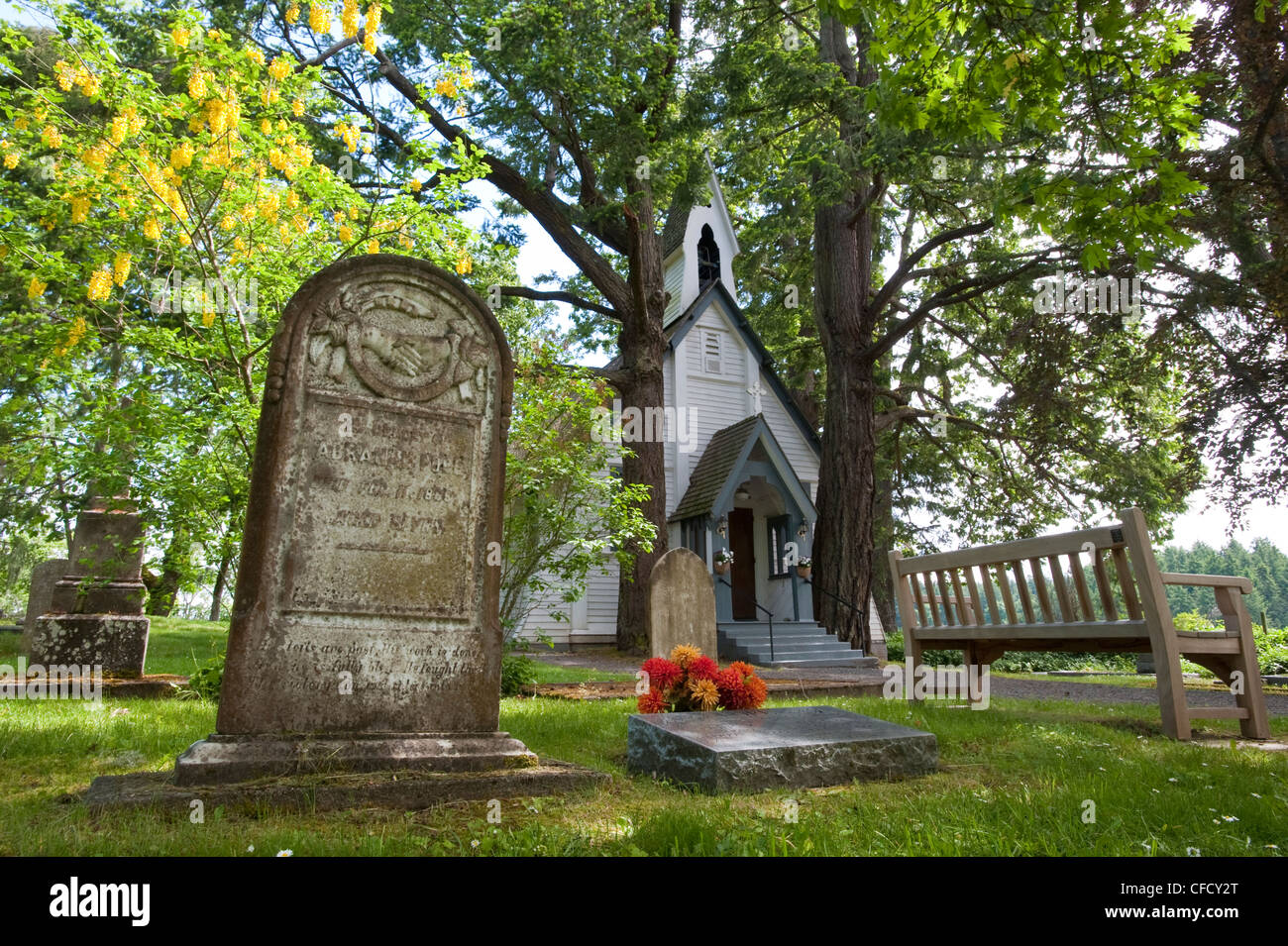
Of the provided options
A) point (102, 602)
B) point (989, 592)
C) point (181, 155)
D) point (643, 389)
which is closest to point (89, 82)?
point (181, 155)

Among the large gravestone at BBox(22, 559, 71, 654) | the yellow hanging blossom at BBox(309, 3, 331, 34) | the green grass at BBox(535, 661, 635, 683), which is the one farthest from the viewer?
the large gravestone at BBox(22, 559, 71, 654)

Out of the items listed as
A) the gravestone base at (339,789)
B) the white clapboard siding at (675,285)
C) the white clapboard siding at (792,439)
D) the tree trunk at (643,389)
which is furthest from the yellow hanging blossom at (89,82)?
the white clapboard siding at (792,439)

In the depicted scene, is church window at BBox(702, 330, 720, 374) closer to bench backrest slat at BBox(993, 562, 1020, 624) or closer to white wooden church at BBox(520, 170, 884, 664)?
white wooden church at BBox(520, 170, 884, 664)

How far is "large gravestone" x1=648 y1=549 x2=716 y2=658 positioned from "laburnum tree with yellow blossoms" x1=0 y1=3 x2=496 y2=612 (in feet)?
13.4

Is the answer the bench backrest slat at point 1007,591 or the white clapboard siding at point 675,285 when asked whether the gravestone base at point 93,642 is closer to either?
the bench backrest slat at point 1007,591

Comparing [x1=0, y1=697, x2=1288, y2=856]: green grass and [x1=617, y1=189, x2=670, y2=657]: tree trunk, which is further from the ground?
[x1=617, y1=189, x2=670, y2=657]: tree trunk

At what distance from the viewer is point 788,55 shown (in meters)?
13.4

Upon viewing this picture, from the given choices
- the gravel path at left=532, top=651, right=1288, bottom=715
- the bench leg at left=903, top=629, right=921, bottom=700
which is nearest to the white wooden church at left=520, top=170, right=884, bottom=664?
the gravel path at left=532, top=651, right=1288, bottom=715

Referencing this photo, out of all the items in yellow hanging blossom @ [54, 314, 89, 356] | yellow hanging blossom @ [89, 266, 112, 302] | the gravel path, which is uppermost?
yellow hanging blossom @ [89, 266, 112, 302]

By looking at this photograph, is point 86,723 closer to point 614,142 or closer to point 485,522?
point 485,522

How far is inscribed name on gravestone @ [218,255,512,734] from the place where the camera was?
4.01 m
